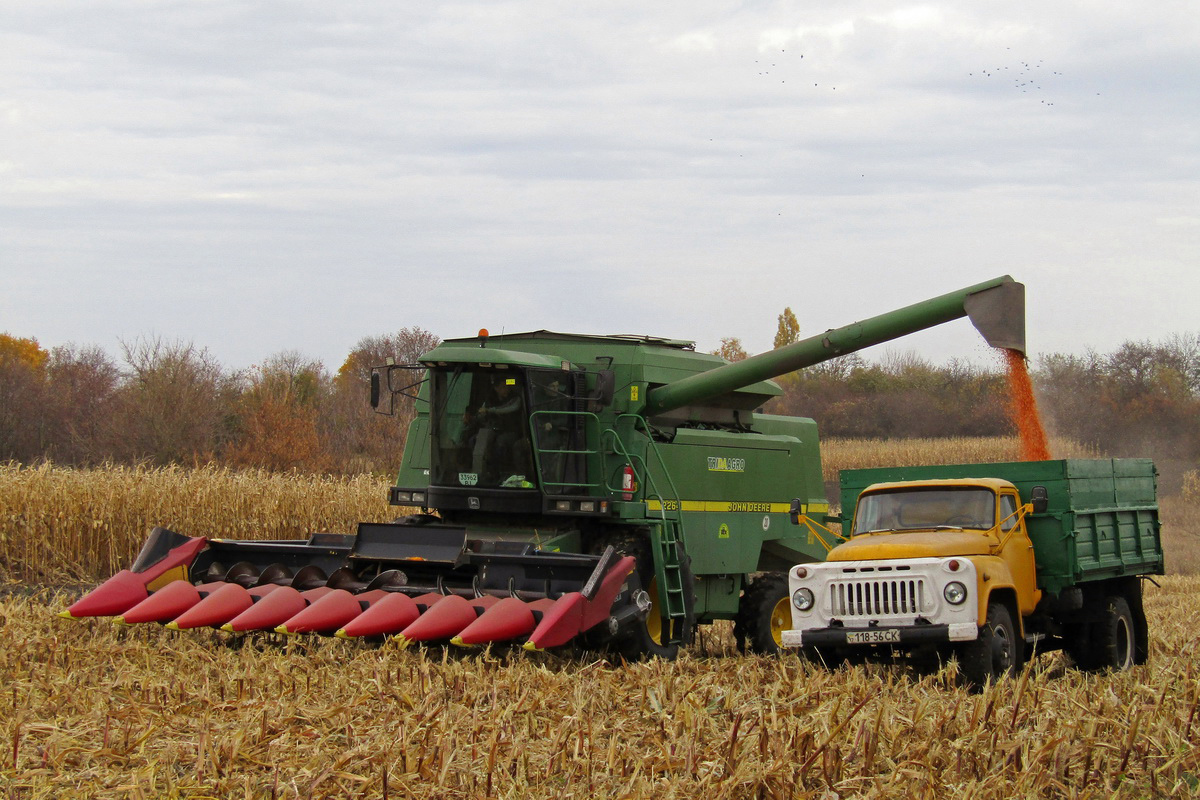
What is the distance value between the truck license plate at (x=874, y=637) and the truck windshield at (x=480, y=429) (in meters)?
3.40

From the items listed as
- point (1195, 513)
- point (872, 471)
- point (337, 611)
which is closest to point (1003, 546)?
point (872, 471)

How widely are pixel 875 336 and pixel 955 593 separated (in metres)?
3.12

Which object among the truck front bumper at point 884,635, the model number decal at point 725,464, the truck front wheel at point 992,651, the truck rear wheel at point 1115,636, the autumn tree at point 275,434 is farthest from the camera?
the autumn tree at point 275,434

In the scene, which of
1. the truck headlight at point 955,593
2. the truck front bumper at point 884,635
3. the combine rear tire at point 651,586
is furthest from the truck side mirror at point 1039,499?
the combine rear tire at point 651,586

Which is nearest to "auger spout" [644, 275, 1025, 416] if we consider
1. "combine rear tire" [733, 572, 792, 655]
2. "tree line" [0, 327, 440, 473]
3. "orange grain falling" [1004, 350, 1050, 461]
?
"orange grain falling" [1004, 350, 1050, 461]

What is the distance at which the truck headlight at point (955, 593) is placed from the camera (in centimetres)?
871

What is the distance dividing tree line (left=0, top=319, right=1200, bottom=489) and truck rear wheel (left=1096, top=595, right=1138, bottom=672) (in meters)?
20.9

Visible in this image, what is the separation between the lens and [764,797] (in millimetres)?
5344

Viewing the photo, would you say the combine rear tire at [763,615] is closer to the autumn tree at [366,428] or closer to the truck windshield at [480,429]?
the truck windshield at [480,429]

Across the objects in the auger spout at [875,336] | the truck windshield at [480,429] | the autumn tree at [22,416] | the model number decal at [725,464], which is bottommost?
the model number decal at [725,464]

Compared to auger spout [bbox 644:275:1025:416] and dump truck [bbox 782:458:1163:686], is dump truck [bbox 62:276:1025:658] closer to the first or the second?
auger spout [bbox 644:275:1025:416]

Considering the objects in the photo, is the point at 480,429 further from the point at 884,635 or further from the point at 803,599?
the point at 884,635

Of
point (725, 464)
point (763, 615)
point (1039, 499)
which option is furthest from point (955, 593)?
point (725, 464)

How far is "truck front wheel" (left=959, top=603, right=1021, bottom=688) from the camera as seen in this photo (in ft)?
28.4
